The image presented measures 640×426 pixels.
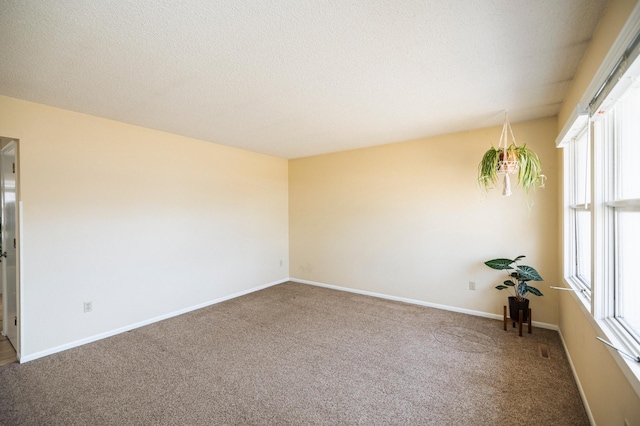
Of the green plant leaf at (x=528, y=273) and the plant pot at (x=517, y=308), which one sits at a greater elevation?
the green plant leaf at (x=528, y=273)

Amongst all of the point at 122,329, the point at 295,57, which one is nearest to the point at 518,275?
the point at 295,57

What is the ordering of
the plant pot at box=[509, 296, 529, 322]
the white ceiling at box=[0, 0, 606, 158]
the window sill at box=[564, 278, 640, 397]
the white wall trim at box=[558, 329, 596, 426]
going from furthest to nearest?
the plant pot at box=[509, 296, 529, 322] → the white wall trim at box=[558, 329, 596, 426] → the white ceiling at box=[0, 0, 606, 158] → the window sill at box=[564, 278, 640, 397]

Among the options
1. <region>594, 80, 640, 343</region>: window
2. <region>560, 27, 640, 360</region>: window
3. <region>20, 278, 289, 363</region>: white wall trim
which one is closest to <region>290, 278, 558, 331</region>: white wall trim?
<region>20, 278, 289, 363</region>: white wall trim

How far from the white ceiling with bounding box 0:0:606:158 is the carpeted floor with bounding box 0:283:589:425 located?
2421mm

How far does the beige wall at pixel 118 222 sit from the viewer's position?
8.63ft

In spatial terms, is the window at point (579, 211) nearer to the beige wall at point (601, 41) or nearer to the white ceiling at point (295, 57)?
the beige wall at point (601, 41)

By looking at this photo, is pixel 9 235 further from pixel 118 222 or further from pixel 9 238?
pixel 118 222

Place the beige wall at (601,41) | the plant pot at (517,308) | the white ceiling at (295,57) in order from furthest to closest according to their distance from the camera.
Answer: the plant pot at (517,308) < the white ceiling at (295,57) < the beige wall at (601,41)

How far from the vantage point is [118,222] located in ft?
10.5

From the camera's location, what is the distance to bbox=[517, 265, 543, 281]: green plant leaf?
291 centimetres

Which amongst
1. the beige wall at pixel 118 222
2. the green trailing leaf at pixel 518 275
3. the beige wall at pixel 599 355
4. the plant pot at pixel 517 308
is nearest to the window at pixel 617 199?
the beige wall at pixel 599 355

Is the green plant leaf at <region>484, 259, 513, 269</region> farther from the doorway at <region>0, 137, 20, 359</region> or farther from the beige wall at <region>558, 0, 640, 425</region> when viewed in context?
the doorway at <region>0, 137, 20, 359</region>

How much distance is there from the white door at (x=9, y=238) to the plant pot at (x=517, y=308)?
17.3 ft

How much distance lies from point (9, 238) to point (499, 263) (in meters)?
5.40
